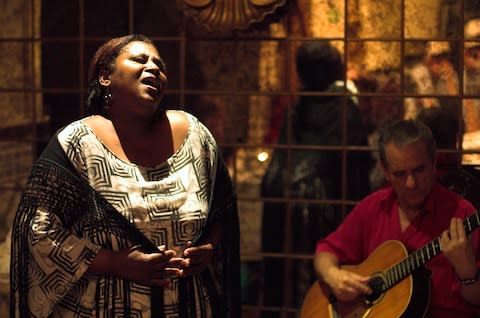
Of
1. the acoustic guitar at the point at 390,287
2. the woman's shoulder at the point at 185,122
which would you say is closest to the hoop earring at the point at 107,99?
the woman's shoulder at the point at 185,122

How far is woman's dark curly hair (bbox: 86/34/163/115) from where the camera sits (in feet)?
9.04

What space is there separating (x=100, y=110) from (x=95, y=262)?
1.58ft

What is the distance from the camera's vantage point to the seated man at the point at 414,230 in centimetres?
292

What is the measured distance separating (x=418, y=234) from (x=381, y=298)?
27 cm

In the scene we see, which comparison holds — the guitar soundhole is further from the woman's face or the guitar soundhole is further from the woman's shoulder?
the woman's face

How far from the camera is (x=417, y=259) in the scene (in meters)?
3.05

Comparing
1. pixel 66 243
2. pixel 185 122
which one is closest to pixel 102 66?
pixel 185 122

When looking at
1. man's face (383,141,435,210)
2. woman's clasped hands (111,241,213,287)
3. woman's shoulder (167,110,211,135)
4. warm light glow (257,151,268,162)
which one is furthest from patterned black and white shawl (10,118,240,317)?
warm light glow (257,151,268,162)

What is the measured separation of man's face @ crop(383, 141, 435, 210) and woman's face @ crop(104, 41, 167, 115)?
2.94ft

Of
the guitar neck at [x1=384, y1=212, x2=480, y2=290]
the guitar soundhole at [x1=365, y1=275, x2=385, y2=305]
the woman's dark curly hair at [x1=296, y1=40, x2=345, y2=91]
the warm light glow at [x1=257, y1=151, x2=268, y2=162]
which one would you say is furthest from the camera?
the warm light glow at [x1=257, y1=151, x2=268, y2=162]

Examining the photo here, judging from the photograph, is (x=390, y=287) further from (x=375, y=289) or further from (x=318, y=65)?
(x=318, y=65)

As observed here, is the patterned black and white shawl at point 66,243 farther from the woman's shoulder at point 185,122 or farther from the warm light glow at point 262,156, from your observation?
the warm light glow at point 262,156

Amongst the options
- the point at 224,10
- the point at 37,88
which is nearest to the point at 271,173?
the point at 224,10

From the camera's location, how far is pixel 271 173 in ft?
13.4
